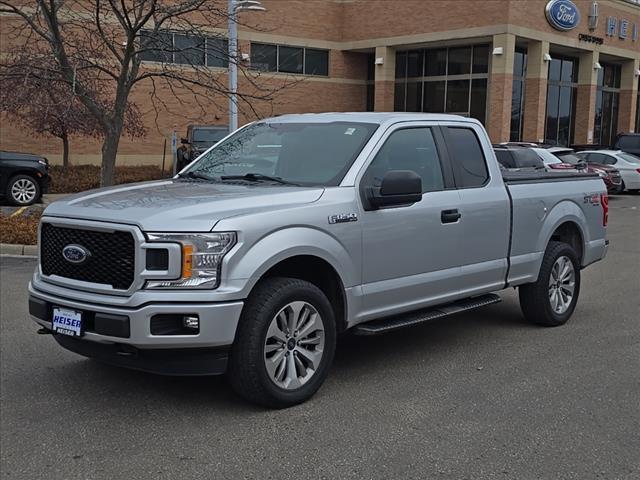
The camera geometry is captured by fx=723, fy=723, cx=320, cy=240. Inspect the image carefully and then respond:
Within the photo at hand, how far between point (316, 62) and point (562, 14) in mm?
11202

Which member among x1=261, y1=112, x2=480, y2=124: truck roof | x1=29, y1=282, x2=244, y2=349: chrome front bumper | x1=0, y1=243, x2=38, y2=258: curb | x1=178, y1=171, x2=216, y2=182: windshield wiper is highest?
x1=261, y1=112, x2=480, y2=124: truck roof

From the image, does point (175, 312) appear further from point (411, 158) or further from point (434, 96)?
point (434, 96)

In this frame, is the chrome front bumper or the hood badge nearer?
the chrome front bumper

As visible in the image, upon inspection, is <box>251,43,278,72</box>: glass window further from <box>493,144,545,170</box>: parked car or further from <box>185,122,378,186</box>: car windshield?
<box>185,122,378,186</box>: car windshield

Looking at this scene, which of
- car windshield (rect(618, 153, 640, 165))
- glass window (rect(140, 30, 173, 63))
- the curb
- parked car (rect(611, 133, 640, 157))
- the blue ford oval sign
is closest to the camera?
the curb

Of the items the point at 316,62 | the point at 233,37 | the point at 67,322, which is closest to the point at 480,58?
the point at 316,62

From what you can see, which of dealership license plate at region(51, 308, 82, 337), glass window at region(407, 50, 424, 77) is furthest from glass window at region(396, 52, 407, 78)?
dealership license plate at region(51, 308, 82, 337)

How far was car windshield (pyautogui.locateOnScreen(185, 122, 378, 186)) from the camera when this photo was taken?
17.4ft

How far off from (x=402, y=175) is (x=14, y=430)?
9.73 feet

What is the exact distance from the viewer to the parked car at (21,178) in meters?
16.4

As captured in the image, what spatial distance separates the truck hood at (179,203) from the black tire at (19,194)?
1243cm

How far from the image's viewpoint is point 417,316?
5.57 meters

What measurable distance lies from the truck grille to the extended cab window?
1.88m

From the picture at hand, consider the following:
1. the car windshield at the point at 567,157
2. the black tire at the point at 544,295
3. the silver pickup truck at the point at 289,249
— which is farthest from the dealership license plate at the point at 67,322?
the car windshield at the point at 567,157
